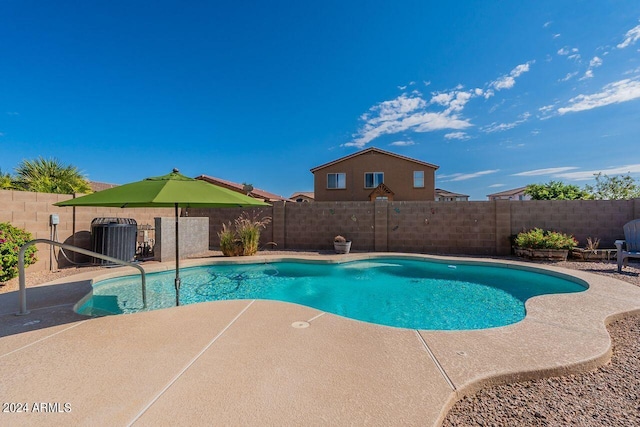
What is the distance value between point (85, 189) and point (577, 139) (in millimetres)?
22247

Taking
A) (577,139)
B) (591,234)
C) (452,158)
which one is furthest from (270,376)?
(452,158)

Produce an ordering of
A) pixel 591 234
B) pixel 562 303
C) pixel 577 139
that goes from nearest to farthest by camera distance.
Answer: pixel 562 303, pixel 591 234, pixel 577 139

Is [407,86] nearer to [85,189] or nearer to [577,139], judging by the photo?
[577,139]

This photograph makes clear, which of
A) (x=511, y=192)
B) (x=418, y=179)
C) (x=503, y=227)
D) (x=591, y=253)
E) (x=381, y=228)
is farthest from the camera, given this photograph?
(x=511, y=192)

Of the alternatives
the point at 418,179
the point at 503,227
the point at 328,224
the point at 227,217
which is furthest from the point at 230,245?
the point at 418,179

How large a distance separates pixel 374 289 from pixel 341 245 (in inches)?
144

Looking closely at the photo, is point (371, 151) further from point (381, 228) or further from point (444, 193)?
point (444, 193)

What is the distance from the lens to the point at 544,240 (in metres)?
8.64

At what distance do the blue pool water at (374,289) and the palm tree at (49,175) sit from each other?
277 inches

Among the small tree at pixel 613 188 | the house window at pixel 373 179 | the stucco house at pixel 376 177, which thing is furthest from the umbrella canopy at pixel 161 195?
the small tree at pixel 613 188

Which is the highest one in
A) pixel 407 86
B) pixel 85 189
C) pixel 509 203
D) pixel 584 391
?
pixel 407 86

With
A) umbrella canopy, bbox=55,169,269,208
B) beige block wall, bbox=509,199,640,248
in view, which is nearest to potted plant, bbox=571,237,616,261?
beige block wall, bbox=509,199,640,248

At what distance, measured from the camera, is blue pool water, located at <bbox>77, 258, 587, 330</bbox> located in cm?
467

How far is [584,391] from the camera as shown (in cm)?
212
